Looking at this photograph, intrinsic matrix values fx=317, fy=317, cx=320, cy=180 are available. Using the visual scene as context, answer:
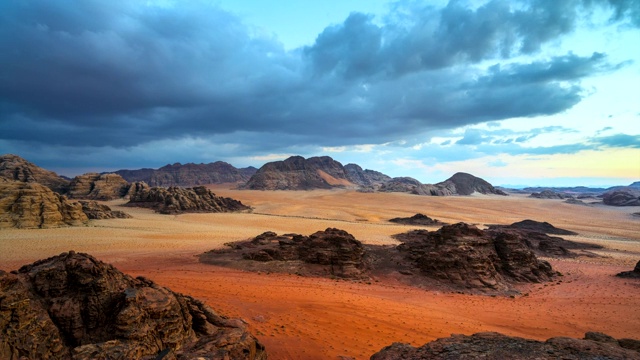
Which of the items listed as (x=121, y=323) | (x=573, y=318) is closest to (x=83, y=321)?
(x=121, y=323)

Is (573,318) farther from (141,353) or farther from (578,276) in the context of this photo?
(141,353)

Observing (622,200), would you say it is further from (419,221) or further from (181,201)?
(181,201)

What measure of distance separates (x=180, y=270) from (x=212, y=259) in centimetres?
321

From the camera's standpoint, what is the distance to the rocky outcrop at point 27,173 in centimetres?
6762

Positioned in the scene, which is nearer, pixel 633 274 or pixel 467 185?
pixel 633 274

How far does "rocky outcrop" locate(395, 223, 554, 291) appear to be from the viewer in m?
18.6

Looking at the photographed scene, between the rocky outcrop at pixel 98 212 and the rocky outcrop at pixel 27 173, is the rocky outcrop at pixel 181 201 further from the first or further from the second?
the rocky outcrop at pixel 27 173

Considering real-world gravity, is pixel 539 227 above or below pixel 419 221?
below

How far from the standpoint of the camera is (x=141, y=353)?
590cm

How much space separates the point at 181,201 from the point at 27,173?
42122 mm

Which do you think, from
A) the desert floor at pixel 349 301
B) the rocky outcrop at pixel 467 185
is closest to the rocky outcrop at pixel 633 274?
the desert floor at pixel 349 301

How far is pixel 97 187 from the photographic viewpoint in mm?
73312

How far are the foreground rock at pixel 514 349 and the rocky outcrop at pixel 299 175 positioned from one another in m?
126

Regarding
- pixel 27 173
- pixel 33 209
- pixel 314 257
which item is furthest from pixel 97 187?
pixel 314 257
